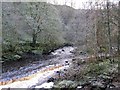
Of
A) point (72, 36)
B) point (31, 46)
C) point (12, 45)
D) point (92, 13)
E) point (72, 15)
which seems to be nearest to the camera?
point (92, 13)

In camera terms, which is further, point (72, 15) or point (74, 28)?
point (72, 15)

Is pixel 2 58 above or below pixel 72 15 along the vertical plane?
below

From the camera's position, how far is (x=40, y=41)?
94.5 ft

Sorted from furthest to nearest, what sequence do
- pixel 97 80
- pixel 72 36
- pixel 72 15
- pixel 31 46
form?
pixel 72 15
pixel 72 36
pixel 31 46
pixel 97 80

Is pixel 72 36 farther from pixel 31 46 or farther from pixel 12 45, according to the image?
pixel 12 45

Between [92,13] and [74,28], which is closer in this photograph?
[92,13]

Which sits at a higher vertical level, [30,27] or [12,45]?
[30,27]

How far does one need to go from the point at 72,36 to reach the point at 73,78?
23890 mm

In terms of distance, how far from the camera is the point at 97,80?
12.0 metres

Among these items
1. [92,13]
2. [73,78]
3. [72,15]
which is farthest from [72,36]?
[73,78]

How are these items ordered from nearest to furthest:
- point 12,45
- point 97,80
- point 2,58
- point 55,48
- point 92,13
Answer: point 97,80 → point 92,13 → point 2,58 → point 12,45 → point 55,48

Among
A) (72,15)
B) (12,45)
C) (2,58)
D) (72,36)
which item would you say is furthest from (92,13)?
(72,15)

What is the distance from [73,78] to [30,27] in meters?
16.3

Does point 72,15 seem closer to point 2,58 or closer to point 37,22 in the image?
point 37,22
